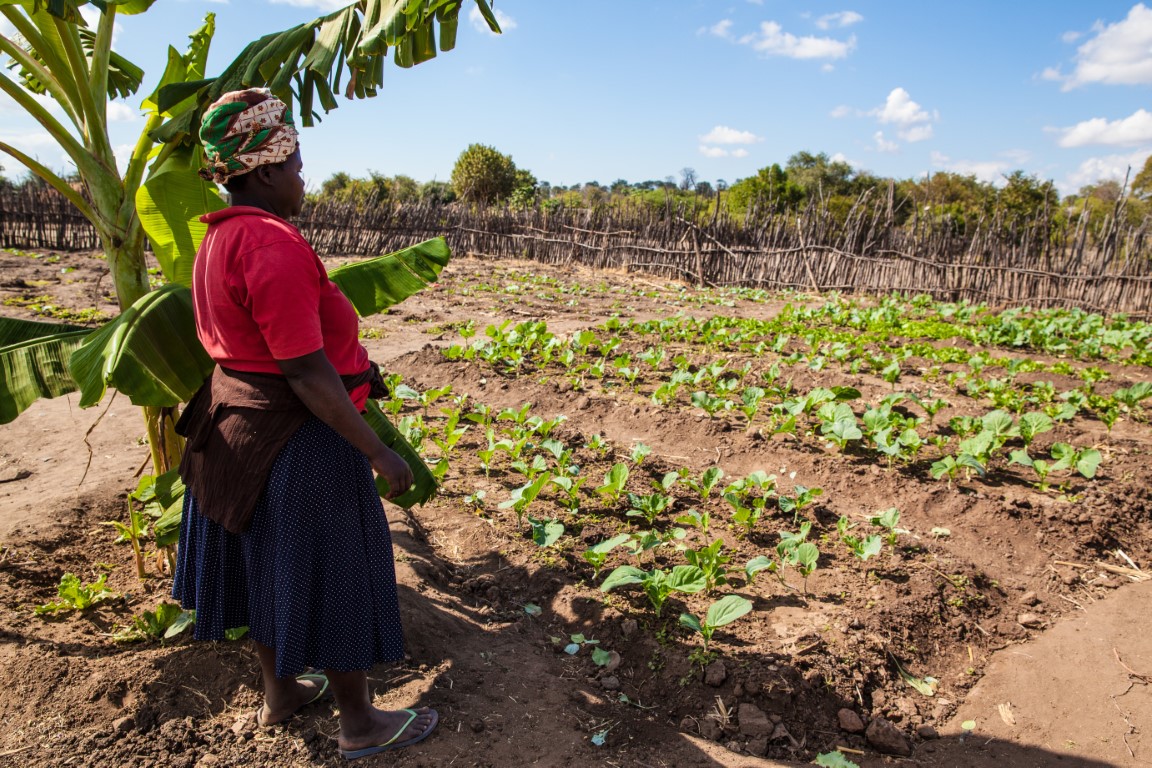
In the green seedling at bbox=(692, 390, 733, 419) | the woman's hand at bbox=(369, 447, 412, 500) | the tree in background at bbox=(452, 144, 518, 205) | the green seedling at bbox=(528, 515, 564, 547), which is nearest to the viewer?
the woman's hand at bbox=(369, 447, 412, 500)

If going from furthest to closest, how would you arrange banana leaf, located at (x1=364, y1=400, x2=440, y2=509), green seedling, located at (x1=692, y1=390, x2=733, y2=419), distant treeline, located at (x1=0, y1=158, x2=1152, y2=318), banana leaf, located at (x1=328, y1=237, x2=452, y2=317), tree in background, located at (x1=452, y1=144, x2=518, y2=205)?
tree in background, located at (x1=452, y1=144, x2=518, y2=205) → distant treeline, located at (x1=0, y1=158, x2=1152, y2=318) → green seedling, located at (x1=692, y1=390, x2=733, y2=419) → banana leaf, located at (x1=328, y1=237, x2=452, y2=317) → banana leaf, located at (x1=364, y1=400, x2=440, y2=509)

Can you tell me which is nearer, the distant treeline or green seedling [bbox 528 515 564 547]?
green seedling [bbox 528 515 564 547]

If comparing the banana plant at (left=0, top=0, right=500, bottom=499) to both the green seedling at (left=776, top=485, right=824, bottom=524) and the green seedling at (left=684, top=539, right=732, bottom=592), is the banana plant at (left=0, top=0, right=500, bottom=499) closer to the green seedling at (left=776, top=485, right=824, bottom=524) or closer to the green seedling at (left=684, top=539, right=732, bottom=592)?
the green seedling at (left=684, top=539, right=732, bottom=592)

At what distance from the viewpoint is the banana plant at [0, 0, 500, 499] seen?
7.70ft

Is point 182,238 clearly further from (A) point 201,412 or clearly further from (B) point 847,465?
(B) point 847,465

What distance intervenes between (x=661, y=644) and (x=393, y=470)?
57.6 inches

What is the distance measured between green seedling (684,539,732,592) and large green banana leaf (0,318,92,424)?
2.41 metres

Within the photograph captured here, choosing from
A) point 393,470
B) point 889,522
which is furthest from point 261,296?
point 889,522

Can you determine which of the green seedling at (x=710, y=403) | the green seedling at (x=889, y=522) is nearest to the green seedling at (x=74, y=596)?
the green seedling at (x=889, y=522)

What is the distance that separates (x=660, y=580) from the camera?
115 inches

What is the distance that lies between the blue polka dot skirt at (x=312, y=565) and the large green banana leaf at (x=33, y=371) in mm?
763

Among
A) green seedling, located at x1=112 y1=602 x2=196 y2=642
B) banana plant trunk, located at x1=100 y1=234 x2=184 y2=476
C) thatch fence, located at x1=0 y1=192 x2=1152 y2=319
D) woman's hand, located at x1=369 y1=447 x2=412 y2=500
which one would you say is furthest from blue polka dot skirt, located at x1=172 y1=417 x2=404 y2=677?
thatch fence, located at x1=0 y1=192 x2=1152 y2=319

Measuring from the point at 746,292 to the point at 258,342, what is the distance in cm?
1363

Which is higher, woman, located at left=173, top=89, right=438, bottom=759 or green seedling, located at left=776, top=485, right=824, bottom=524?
woman, located at left=173, top=89, right=438, bottom=759
